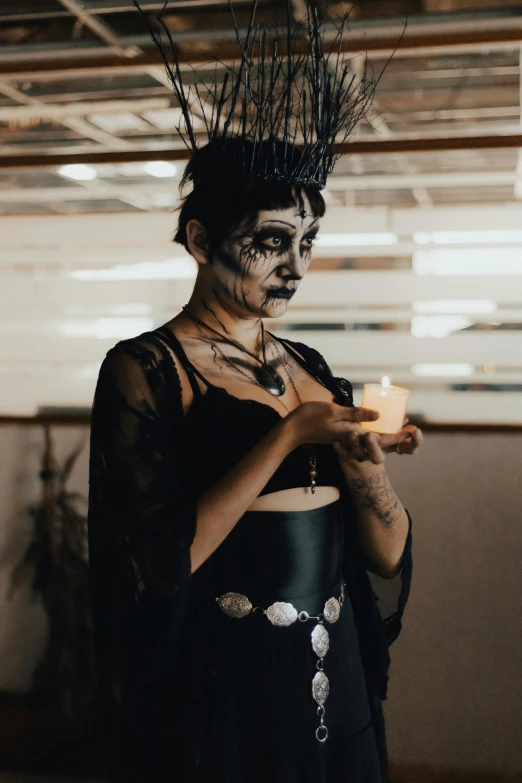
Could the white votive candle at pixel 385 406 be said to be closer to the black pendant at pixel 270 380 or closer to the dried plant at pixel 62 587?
→ the black pendant at pixel 270 380

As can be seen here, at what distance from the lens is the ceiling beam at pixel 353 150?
217cm

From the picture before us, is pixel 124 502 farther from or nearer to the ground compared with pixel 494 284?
nearer to the ground

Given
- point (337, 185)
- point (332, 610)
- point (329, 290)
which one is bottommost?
point (332, 610)

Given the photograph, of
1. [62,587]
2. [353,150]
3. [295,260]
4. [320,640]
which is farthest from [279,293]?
[62,587]

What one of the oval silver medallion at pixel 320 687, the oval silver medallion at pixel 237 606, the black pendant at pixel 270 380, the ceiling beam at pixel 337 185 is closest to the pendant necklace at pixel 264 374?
the black pendant at pixel 270 380

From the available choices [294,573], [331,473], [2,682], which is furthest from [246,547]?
[2,682]

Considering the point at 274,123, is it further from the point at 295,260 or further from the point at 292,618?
the point at 292,618

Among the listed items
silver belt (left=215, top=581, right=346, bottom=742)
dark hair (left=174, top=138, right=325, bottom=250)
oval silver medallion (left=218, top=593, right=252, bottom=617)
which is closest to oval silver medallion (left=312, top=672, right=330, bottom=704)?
silver belt (left=215, top=581, right=346, bottom=742)

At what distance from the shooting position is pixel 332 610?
121 cm

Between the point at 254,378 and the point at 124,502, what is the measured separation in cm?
30

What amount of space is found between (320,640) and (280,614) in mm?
79

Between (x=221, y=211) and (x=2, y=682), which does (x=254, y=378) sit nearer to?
(x=221, y=211)

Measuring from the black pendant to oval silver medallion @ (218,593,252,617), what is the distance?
0.33 metres

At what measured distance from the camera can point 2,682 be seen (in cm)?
251
